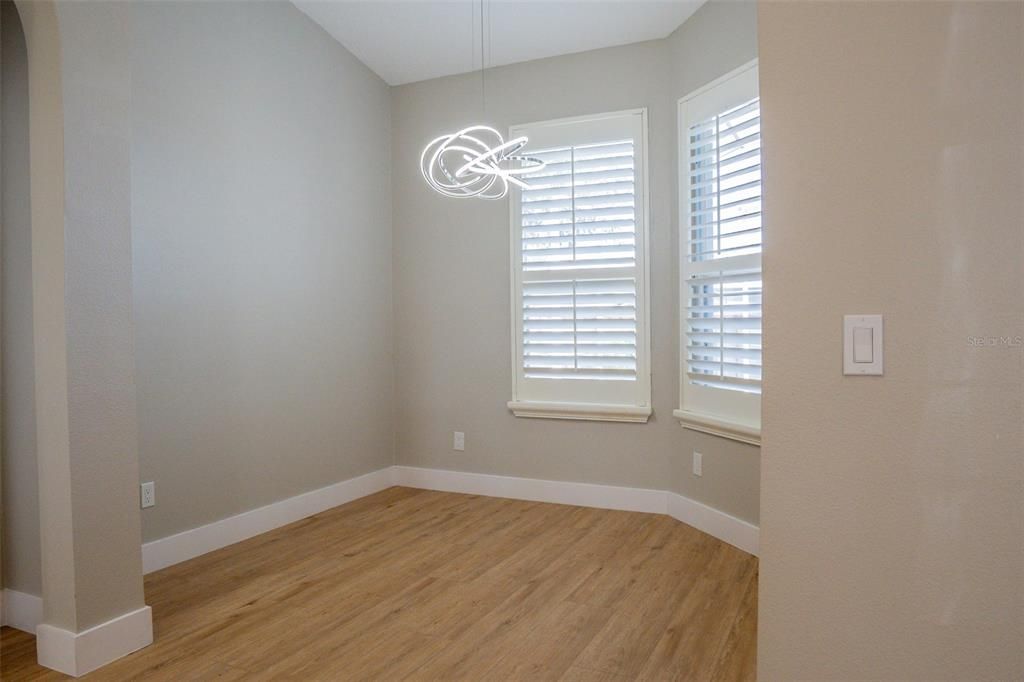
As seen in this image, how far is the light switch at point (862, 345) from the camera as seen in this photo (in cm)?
121

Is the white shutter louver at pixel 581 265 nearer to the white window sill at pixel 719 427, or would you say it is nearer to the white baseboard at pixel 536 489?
Answer: the white window sill at pixel 719 427

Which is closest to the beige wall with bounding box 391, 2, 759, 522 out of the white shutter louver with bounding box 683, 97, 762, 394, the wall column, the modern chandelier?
the modern chandelier

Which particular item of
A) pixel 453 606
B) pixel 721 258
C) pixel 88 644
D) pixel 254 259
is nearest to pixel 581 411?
pixel 721 258

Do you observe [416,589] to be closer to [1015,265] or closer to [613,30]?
[1015,265]

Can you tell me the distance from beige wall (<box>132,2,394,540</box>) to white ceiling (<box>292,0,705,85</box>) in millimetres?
254

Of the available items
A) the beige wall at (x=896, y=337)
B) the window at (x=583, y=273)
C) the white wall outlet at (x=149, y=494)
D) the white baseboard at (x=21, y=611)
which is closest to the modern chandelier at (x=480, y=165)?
the window at (x=583, y=273)

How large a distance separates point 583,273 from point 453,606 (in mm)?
2236

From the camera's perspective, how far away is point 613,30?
156 inches

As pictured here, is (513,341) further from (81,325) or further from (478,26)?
(81,325)

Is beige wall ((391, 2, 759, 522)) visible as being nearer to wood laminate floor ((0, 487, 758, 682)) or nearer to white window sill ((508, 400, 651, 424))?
white window sill ((508, 400, 651, 424))

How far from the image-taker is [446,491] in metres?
4.66

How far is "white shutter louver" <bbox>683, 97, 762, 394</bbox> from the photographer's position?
3289 millimetres

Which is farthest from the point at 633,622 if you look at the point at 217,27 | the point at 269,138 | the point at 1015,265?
the point at 217,27

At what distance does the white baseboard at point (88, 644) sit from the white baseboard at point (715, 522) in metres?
2.61
